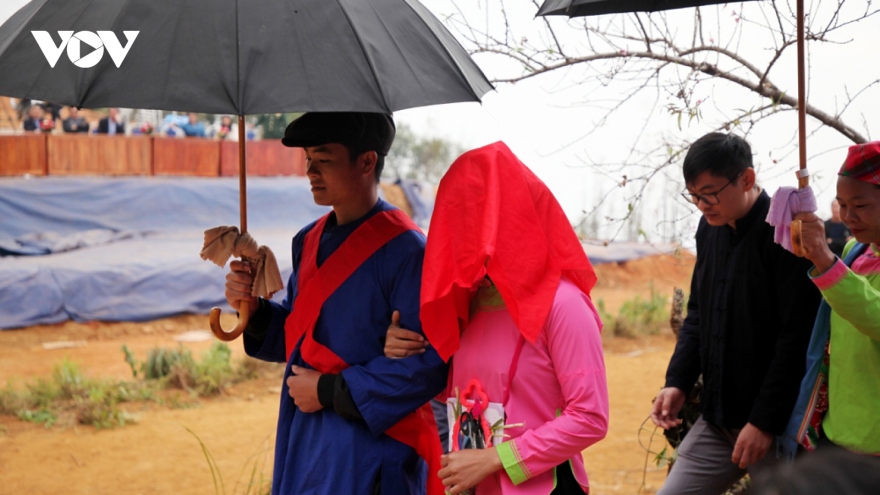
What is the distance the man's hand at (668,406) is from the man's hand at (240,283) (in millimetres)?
1584

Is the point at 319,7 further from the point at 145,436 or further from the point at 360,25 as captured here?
the point at 145,436

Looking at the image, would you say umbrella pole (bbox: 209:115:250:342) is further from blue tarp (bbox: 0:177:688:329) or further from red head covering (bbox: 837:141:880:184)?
blue tarp (bbox: 0:177:688:329)

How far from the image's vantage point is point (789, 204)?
242 cm

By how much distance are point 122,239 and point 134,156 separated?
6.41ft

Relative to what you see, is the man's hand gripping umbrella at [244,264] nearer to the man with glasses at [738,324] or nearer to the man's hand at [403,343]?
the man's hand at [403,343]

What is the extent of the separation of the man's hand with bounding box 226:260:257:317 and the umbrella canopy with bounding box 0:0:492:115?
797mm

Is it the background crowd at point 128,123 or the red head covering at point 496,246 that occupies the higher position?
the background crowd at point 128,123

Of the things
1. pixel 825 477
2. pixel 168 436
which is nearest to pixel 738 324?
pixel 825 477

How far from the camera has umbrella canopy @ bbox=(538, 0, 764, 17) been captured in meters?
2.99

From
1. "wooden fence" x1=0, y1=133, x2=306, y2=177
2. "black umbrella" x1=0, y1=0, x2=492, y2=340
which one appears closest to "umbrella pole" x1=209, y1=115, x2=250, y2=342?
"black umbrella" x1=0, y1=0, x2=492, y2=340

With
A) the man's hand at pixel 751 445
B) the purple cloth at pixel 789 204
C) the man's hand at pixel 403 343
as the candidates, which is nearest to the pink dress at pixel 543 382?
the man's hand at pixel 403 343

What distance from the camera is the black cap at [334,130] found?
2691 mm

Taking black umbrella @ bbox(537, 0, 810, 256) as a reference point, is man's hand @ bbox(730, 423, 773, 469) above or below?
below

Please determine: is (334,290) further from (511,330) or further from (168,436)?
(168,436)
